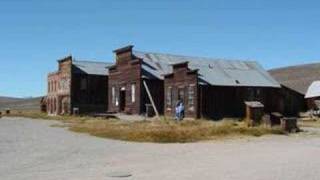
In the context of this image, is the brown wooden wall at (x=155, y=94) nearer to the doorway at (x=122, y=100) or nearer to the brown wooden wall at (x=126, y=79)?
the brown wooden wall at (x=126, y=79)

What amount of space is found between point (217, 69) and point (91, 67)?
21.4 m

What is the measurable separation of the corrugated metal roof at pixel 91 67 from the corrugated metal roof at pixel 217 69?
11857 millimetres

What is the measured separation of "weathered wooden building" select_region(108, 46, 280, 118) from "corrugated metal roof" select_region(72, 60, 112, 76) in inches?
335

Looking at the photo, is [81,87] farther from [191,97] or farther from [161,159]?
[161,159]

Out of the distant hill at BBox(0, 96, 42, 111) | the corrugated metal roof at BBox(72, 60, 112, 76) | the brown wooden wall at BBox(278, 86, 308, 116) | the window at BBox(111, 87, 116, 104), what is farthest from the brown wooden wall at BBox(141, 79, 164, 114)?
the distant hill at BBox(0, 96, 42, 111)

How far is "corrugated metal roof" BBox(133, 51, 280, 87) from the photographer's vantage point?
52156 mm

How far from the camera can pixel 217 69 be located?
5478 cm

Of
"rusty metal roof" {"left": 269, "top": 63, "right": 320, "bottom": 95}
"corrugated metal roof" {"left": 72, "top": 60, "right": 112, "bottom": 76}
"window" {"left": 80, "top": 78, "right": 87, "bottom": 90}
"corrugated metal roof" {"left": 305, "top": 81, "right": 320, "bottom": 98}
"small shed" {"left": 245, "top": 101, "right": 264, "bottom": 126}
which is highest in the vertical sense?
"rusty metal roof" {"left": 269, "top": 63, "right": 320, "bottom": 95}

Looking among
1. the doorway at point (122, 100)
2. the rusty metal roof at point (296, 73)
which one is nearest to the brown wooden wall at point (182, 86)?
the doorway at point (122, 100)

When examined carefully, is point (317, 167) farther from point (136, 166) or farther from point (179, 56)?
point (179, 56)

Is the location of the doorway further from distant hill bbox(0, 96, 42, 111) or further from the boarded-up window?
distant hill bbox(0, 96, 42, 111)

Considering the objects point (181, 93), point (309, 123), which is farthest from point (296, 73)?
point (309, 123)

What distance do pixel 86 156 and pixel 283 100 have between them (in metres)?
40.2

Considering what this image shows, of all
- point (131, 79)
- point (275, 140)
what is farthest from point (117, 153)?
point (131, 79)
